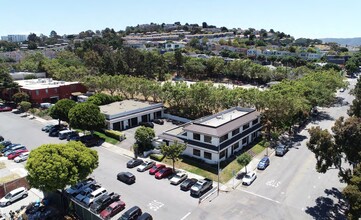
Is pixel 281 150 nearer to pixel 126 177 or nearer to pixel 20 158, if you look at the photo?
pixel 126 177

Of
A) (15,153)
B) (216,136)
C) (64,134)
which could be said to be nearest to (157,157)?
(216,136)

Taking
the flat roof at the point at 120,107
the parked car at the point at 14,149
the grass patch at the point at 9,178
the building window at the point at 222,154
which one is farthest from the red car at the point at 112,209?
the flat roof at the point at 120,107

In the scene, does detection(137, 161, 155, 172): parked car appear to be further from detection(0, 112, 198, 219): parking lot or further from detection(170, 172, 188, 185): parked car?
detection(170, 172, 188, 185): parked car

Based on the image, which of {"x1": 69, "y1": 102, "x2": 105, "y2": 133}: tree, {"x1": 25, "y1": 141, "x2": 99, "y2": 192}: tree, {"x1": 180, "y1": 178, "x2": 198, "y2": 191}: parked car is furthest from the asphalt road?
{"x1": 69, "y1": 102, "x2": 105, "y2": 133}: tree

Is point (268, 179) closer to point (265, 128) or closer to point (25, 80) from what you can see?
point (265, 128)

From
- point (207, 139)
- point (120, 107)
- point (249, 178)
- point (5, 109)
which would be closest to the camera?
point (249, 178)

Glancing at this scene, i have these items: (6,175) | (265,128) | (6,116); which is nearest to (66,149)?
(6,175)
